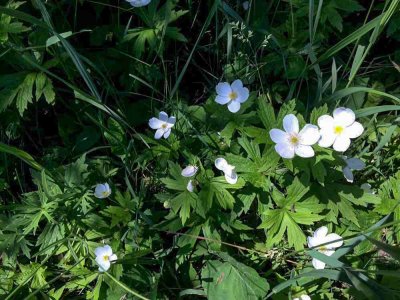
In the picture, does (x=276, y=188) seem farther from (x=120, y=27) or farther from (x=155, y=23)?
(x=120, y=27)

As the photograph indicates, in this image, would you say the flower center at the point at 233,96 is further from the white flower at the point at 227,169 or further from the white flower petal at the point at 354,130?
the white flower petal at the point at 354,130

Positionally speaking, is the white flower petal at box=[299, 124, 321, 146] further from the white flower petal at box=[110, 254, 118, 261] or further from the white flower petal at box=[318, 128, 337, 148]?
the white flower petal at box=[110, 254, 118, 261]

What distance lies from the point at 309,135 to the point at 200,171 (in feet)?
1.55

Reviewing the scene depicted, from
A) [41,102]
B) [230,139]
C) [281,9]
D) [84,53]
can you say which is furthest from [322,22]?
[41,102]

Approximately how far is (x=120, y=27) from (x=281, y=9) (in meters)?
0.80

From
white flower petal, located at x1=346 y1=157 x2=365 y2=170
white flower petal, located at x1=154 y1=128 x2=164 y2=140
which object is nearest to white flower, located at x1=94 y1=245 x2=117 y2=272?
white flower petal, located at x1=154 y1=128 x2=164 y2=140

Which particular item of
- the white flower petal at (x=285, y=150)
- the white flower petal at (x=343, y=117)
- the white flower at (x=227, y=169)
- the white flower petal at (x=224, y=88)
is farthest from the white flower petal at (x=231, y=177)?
the white flower petal at (x=343, y=117)

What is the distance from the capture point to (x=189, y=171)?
2031 millimetres

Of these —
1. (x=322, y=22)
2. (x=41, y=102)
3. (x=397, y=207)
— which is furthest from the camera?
(x=41, y=102)

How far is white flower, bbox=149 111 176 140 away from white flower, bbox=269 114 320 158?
1.51 feet

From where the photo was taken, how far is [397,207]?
2129 mm

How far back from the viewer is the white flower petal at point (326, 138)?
1.88m

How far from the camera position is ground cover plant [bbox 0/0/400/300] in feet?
6.48

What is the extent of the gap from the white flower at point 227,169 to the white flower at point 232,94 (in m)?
0.22
